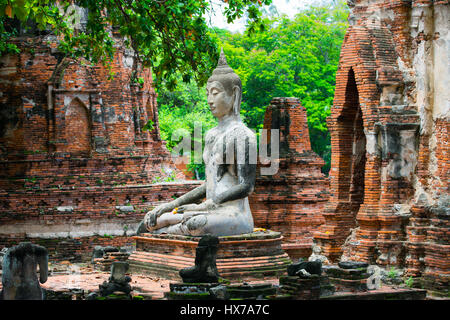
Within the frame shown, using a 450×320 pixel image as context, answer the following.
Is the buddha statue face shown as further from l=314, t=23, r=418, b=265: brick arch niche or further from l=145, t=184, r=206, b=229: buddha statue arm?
l=314, t=23, r=418, b=265: brick arch niche

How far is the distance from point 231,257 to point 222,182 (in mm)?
1152

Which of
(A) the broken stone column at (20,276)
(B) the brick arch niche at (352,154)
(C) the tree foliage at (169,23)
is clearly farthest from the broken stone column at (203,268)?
(B) the brick arch niche at (352,154)

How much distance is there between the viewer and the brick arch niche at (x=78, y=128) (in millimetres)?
16828

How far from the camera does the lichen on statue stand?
9.61 meters

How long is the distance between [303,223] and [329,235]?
2.82m

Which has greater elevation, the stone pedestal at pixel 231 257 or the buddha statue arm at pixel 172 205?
the buddha statue arm at pixel 172 205

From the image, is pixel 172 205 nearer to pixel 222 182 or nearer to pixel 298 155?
pixel 222 182

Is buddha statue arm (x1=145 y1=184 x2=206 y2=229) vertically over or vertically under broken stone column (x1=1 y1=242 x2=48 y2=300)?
over

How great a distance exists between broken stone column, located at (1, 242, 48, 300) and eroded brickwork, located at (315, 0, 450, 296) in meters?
5.88

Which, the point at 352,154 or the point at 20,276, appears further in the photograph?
the point at 352,154

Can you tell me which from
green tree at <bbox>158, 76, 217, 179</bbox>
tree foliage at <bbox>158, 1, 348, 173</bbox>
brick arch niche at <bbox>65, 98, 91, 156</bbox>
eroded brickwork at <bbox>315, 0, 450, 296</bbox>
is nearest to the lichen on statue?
eroded brickwork at <bbox>315, 0, 450, 296</bbox>

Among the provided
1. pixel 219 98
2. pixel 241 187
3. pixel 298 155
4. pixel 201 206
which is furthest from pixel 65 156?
pixel 241 187

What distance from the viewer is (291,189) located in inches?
643

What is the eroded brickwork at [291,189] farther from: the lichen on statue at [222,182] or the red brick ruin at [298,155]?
the lichen on statue at [222,182]
